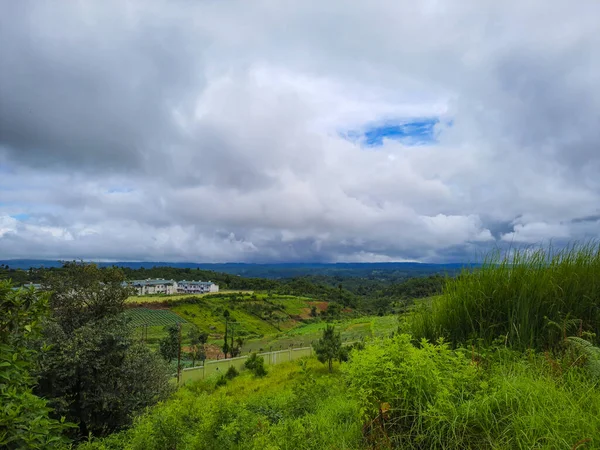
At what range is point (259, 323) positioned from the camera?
90.9 meters

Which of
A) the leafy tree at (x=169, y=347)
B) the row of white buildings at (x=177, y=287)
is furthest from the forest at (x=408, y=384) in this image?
the row of white buildings at (x=177, y=287)

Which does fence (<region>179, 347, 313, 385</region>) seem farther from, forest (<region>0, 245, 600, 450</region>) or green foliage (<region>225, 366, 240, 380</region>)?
forest (<region>0, 245, 600, 450</region>)

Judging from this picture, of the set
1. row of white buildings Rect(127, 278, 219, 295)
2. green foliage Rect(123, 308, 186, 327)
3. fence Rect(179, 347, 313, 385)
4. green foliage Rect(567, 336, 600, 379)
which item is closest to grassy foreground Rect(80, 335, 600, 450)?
green foliage Rect(567, 336, 600, 379)

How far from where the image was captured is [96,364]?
870 centimetres

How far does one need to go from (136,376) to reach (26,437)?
6433 millimetres

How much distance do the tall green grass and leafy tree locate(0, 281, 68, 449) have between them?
5.47m

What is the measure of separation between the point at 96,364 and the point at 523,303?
334 inches

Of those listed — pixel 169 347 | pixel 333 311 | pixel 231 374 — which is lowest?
pixel 333 311

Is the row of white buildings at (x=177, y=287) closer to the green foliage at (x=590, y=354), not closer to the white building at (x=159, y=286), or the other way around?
the white building at (x=159, y=286)

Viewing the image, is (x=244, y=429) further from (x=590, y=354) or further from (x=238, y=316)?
(x=238, y=316)

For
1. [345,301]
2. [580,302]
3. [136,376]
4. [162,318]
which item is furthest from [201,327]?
[580,302]

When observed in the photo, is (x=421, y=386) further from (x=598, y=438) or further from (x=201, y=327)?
(x=201, y=327)

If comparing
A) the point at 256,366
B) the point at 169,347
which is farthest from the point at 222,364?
the point at 169,347

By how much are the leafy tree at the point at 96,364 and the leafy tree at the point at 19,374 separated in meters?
4.82
